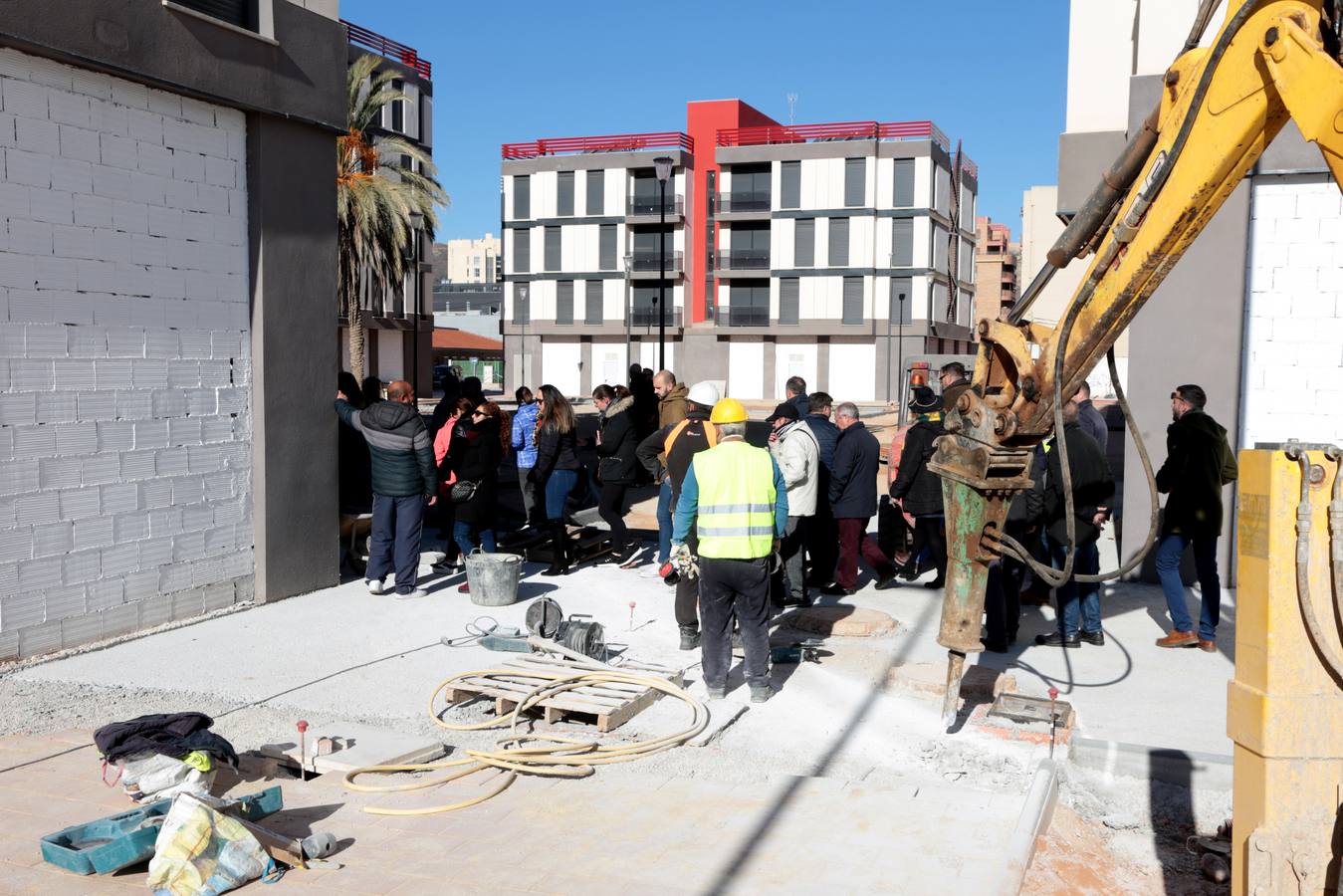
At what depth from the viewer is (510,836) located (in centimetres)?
550

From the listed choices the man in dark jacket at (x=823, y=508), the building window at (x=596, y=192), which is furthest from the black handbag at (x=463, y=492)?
the building window at (x=596, y=192)

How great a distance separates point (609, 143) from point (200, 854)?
66.9 meters

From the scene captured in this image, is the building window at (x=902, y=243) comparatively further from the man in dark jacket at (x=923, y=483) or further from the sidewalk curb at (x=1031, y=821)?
the sidewalk curb at (x=1031, y=821)

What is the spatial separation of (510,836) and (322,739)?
142 cm

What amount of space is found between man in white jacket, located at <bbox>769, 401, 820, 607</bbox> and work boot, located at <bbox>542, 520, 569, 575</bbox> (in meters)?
2.47

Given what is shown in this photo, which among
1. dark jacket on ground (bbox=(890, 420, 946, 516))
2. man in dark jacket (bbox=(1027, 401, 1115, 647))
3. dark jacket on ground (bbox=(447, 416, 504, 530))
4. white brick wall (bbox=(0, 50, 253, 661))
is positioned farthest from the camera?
dark jacket on ground (bbox=(447, 416, 504, 530))

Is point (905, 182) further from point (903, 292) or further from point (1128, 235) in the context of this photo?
point (1128, 235)

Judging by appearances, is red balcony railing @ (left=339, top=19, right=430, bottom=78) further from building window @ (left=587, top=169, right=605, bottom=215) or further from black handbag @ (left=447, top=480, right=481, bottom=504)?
black handbag @ (left=447, top=480, right=481, bottom=504)

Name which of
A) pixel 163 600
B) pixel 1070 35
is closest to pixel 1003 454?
pixel 163 600

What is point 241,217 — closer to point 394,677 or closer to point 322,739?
point 394,677

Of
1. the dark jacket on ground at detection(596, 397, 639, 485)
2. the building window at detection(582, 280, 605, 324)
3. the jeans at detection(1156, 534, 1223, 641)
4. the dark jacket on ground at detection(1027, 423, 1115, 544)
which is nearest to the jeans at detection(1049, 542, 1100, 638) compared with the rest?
the dark jacket on ground at detection(1027, 423, 1115, 544)

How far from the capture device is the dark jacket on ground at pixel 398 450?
10453mm

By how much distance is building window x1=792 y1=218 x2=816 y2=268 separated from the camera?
65.2 m

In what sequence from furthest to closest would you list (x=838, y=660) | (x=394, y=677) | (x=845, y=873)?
(x=838, y=660) → (x=394, y=677) → (x=845, y=873)
